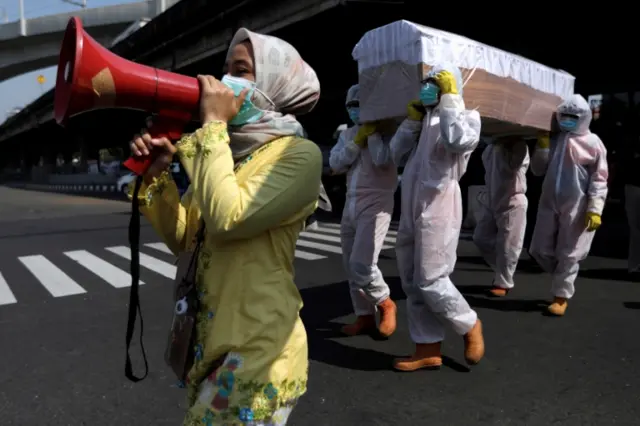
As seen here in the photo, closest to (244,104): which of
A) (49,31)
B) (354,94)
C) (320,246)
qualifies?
(354,94)

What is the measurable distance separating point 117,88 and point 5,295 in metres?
5.95

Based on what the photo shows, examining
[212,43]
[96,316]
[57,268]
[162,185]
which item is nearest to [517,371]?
[162,185]

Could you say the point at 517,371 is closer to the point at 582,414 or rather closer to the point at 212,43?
the point at 582,414

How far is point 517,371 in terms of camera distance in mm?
3738

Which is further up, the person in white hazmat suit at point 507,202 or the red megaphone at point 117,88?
the red megaphone at point 117,88

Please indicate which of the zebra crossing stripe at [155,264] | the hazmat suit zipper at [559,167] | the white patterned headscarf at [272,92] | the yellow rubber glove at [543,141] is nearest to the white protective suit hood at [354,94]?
the yellow rubber glove at [543,141]

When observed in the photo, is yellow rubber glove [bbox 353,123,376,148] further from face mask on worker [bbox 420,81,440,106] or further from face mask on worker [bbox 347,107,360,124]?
face mask on worker [bbox 420,81,440,106]

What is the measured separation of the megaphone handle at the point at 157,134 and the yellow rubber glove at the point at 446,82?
2.45 meters

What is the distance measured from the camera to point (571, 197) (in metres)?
5.09

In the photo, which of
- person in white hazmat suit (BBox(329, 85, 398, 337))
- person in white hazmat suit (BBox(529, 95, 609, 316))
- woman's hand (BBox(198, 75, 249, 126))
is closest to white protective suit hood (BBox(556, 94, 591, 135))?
person in white hazmat suit (BBox(529, 95, 609, 316))

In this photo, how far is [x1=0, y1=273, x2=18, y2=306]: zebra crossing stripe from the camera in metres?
6.07

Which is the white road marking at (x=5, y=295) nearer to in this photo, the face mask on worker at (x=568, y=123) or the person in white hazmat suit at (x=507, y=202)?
the person in white hazmat suit at (x=507, y=202)

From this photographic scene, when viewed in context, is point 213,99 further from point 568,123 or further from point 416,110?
point 568,123

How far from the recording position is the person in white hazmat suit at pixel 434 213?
355 centimetres
